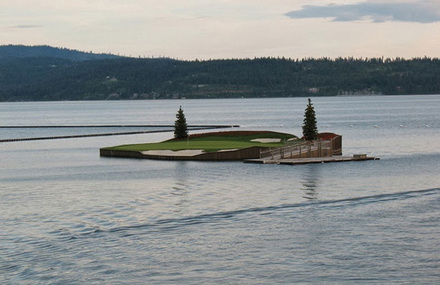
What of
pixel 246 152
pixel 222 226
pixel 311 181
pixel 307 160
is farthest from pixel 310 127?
pixel 222 226

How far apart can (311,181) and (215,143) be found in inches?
1344

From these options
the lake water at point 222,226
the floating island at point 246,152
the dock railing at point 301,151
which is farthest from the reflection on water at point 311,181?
the dock railing at point 301,151

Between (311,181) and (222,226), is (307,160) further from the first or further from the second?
(222,226)

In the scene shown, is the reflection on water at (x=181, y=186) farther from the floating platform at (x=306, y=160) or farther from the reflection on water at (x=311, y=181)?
the reflection on water at (x=311, y=181)

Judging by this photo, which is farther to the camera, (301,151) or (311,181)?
(301,151)

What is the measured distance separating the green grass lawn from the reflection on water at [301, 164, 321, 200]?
48.7 feet

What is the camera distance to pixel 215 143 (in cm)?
9469

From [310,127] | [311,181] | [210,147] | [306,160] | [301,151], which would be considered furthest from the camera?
[310,127]

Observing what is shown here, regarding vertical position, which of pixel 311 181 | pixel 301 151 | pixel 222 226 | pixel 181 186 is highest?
pixel 301 151

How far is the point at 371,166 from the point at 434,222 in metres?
35.5

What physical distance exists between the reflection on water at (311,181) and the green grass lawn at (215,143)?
14.9 metres

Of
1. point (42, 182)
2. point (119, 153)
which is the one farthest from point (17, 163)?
point (42, 182)

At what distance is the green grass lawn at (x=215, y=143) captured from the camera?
89.2 metres

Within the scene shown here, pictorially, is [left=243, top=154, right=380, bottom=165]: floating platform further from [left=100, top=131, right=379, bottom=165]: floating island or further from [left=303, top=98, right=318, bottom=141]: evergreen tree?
[left=303, top=98, right=318, bottom=141]: evergreen tree
